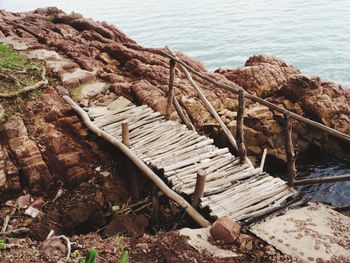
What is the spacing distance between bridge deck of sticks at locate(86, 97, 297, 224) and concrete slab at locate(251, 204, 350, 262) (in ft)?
1.22

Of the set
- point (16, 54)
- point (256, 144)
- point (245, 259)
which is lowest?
point (256, 144)

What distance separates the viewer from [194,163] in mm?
7070

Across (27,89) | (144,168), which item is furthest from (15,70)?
(144,168)

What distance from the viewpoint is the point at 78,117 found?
8.55 metres

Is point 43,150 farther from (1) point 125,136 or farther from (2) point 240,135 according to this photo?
(2) point 240,135

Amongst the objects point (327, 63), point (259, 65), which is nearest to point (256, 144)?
point (259, 65)

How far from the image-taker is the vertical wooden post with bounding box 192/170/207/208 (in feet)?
18.7

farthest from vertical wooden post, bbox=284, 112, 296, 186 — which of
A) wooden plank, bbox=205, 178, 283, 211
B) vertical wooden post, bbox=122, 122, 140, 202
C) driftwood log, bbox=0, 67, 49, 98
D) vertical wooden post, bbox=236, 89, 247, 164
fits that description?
driftwood log, bbox=0, 67, 49, 98

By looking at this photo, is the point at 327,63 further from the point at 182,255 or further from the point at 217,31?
the point at 182,255

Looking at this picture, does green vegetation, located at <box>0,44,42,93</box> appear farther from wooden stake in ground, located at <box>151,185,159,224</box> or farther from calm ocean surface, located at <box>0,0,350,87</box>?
calm ocean surface, located at <box>0,0,350,87</box>

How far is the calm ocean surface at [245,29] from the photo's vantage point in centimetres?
2788

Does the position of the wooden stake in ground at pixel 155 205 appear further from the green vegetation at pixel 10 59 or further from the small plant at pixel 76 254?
the green vegetation at pixel 10 59

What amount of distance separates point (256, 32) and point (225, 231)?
112ft

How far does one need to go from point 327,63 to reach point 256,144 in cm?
1793
